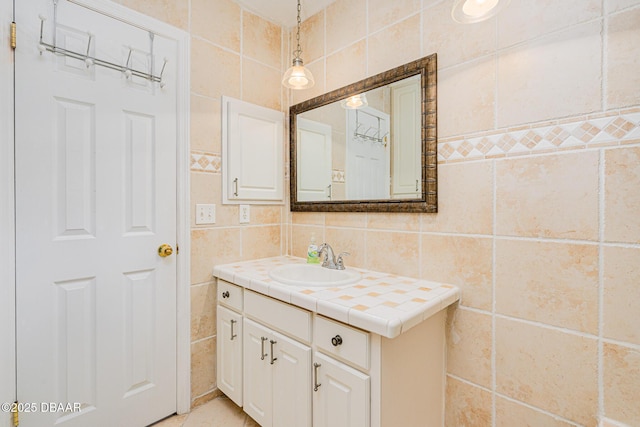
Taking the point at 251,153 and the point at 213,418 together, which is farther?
the point at 251,153

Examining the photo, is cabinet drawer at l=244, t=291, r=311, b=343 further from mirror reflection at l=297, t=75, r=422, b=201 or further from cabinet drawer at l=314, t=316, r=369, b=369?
mirror reflection at l=297, t=75, r=422, b=201

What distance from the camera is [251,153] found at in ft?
6.48

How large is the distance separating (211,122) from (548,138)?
1.69m

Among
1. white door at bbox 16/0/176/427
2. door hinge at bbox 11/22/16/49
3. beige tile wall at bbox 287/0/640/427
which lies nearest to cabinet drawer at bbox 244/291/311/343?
white door at bbox 16/0/176/427

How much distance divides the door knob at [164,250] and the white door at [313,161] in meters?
0.89

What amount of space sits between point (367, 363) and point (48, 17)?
195cm

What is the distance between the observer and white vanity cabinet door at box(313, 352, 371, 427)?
1.04m

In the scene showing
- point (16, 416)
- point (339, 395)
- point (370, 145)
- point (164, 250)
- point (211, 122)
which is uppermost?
point (211, 122)

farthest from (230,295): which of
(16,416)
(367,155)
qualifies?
(367,155)

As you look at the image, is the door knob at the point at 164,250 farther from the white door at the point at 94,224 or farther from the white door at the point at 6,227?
the white door at the point at 6,227

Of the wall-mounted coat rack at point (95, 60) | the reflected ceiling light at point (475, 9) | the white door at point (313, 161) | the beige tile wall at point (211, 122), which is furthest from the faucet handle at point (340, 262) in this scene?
the wall-mounted coat rack at point (95, 60)

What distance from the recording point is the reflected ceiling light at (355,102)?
5.61 ft

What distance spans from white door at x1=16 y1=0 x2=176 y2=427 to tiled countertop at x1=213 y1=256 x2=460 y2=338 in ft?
1.68

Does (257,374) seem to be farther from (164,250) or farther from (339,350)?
(164,250)
